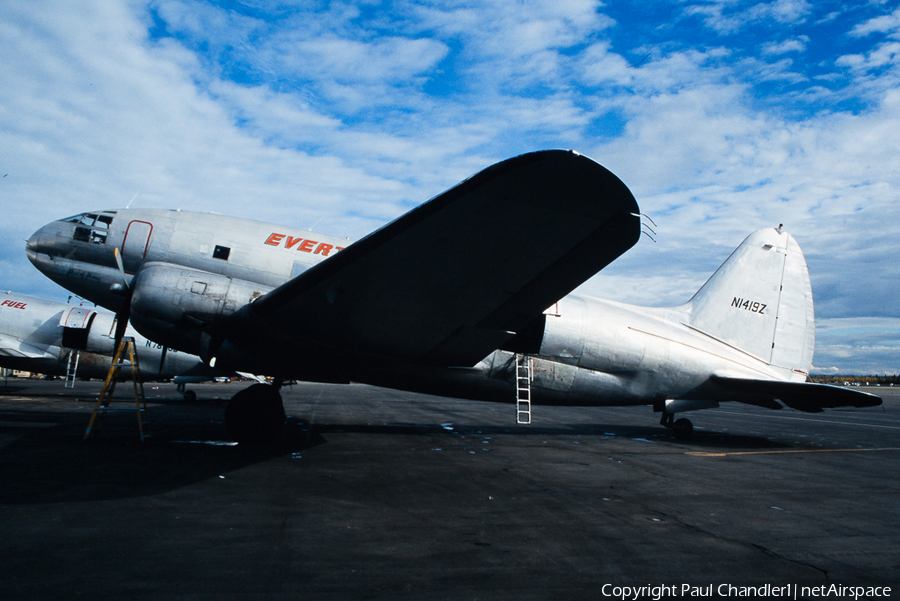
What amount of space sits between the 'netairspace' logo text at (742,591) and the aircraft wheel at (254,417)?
672 cm

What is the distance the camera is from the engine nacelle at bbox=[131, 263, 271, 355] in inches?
312

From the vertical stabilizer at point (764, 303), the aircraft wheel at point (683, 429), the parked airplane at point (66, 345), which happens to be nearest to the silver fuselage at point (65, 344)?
the parked airplane at point (66, 345)

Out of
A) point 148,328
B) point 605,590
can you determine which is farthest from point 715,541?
point 148,328

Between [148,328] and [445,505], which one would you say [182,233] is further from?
[445,505]

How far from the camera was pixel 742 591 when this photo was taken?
3.15 m

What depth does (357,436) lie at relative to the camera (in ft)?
33.3

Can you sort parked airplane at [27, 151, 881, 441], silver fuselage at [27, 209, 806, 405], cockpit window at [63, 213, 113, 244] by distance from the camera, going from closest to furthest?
parked airplane at [27, 151, 881, 441], silver fuselage at [27, 209, 806, 405], cockpit window at [63, 213, 113, 244]

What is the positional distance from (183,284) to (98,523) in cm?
466

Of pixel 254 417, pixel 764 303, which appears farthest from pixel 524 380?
pixel 764 303

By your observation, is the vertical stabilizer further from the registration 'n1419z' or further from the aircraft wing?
the aircraft wing

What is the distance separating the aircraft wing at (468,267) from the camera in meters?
5.65

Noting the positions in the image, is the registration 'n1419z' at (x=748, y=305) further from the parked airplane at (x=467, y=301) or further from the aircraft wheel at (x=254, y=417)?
the aircraft wheel at (x=254, y=417)

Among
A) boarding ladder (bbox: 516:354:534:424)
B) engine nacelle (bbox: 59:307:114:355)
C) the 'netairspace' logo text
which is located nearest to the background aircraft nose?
boarding ladder (bbox: 516:354:534:424)

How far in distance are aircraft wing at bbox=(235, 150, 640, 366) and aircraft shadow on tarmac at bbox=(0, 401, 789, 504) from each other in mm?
2252
